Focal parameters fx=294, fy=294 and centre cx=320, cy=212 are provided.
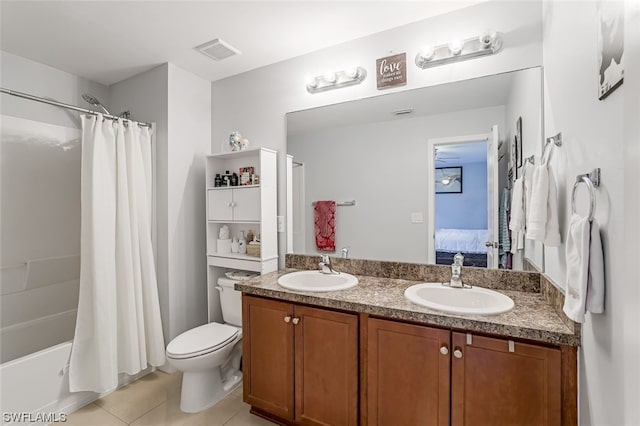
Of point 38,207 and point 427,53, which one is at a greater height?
point 427,53

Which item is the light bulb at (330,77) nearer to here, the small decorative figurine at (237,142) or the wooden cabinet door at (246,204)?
the small decorative figurine at (237,142)

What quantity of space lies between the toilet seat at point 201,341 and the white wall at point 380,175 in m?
0.85

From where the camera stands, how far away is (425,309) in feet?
4.34

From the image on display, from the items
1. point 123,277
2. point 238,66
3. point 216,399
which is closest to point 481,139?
point 238,66

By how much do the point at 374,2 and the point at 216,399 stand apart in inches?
107

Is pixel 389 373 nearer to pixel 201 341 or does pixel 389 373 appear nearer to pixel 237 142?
pixel 201 341

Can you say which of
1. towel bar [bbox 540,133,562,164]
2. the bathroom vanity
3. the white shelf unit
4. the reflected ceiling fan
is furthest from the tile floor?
towel bar [bbox 540,133,562,164]

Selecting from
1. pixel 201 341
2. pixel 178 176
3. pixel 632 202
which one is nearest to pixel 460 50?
pixel 632 202

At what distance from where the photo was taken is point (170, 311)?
93.7 inches

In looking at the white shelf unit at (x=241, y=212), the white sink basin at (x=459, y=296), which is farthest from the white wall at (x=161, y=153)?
the white sink basin at (x=459, y=296)

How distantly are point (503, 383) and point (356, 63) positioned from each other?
1991mm

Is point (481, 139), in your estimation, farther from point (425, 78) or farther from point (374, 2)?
point (374, 2)

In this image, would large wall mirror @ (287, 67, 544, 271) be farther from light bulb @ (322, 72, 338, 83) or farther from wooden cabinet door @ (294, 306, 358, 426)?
wooden cabinet door @ (294, 306, 358, 426)

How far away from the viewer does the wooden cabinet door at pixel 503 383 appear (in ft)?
3.66
